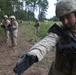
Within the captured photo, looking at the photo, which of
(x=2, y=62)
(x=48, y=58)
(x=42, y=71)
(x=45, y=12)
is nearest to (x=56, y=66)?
(x=42, y=71)

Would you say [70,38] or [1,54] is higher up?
[70,38]

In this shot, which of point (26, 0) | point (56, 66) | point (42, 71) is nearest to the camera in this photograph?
point (56, 66)

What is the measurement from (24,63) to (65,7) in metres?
0.93

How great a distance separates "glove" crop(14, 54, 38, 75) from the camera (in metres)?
2.30

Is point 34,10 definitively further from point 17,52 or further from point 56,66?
point 56,66

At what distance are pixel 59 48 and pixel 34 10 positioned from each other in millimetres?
94838

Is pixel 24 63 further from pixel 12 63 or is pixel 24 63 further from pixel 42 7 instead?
pixel 42 7

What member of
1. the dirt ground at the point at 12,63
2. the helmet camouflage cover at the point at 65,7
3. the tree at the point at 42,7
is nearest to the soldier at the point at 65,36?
the helmet camouflage cover at the point at 65,7

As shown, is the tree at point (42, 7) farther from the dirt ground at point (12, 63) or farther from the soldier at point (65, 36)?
the soldier at point (65, 36)

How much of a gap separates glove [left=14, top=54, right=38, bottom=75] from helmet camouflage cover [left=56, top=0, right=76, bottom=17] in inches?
29.4

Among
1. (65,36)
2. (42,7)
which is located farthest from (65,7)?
(42,7)

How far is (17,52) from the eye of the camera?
46.8 feet

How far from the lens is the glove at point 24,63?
2301mm

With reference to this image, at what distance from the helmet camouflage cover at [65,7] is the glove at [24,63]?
0.75 m
